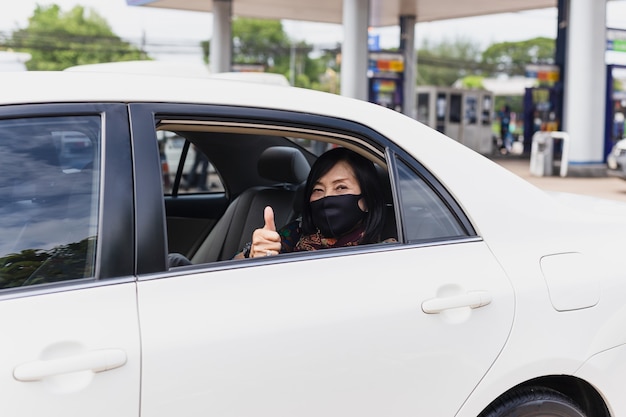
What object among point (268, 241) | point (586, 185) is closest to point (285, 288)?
point (268, 241)

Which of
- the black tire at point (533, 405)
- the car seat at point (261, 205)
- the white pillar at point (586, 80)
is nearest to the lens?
the black tire at point (533, 405)

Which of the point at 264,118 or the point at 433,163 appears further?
the point at 433,163

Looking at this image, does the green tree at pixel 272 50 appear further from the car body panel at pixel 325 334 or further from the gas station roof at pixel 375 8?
the car body panel at pixel 325 334

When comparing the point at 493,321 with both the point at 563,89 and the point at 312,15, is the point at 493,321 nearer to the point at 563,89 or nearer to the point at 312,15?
the point at 563,89

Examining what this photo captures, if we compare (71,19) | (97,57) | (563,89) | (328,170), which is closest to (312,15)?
(563,89)

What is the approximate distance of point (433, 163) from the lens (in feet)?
7.82

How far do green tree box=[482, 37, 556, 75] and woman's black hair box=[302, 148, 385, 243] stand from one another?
3455 inches

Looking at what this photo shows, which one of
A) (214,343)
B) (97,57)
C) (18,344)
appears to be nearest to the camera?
(18,344)

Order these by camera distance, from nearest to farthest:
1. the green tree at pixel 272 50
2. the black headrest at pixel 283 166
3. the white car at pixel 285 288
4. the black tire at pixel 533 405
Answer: the white car at pixel 285 288 → the black tire at pixel 533 405 → the black headrest at pixel 283 166 → the green tree at pixel 272 50

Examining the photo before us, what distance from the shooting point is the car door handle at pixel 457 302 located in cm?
215

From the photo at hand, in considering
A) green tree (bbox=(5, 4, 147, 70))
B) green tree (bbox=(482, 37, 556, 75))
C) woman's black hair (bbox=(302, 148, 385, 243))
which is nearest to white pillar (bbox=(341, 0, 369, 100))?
woman's black hair (bbox=(302, 148, 385, 243))

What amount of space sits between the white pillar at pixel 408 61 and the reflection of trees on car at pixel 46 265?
2254 centimetres

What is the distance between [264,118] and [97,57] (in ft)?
217

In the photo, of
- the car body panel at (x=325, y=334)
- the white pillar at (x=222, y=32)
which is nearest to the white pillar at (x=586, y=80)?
the white pillar at (x=222, y=32)
